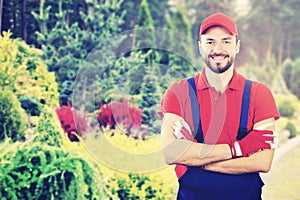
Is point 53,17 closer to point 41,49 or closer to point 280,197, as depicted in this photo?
point 41,49

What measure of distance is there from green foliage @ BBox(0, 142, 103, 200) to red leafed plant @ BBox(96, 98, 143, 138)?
40 cm

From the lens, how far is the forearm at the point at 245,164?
3.57 m

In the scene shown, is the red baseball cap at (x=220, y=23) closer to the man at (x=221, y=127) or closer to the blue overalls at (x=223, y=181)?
the man at (x=221, y=127)

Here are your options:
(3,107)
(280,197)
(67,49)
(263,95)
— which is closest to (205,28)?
Answer: (263,95)

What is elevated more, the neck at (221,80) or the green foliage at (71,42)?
the green foliage at (71,42)

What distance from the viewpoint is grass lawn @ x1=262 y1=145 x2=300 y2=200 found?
3897mm

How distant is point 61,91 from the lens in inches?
163

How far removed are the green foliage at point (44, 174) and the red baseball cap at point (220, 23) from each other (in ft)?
5.16

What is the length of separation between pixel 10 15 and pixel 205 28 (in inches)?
70.6

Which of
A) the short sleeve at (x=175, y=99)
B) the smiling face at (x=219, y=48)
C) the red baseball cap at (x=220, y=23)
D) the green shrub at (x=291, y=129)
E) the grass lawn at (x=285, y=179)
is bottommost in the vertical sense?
the grass lawn at (x=285, y=179)

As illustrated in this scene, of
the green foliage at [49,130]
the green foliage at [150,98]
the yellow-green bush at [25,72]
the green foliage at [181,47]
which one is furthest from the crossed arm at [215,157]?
the yellow-green bush at [25,72]

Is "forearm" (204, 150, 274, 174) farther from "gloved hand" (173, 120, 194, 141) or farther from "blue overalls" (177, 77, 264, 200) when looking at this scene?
"gloved hand" (173, 120, 194, 141)

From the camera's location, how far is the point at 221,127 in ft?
11.9

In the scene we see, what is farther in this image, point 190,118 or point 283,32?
point 283,32
